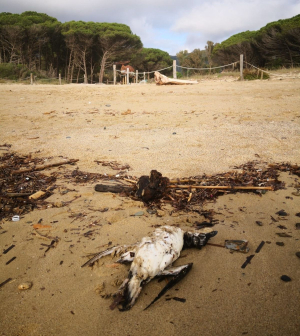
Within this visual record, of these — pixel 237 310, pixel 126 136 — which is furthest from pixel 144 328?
pixel 126 136

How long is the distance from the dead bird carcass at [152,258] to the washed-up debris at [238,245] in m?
0.13

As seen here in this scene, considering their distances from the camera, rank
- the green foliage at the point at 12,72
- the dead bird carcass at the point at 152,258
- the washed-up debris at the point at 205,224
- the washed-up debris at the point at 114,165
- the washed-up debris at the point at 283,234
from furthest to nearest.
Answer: the green foliage at the point at 12,72 < the washed-up debris at the point at 114,165 < the washed-up debris at the point at 205,224 < the washed-up debris at the point at 283,234 < the dead bird carcass at the point at 152,258

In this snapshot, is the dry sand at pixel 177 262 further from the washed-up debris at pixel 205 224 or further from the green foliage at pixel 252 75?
the green foliage at pixel 252 75

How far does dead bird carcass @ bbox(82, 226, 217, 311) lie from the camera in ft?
4.52

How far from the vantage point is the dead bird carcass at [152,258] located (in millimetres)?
1379

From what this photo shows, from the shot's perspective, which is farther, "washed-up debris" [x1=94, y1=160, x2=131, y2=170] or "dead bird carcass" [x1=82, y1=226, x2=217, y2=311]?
"washed-up debris" [x1=94, y1=160, x2=131, y2=170]

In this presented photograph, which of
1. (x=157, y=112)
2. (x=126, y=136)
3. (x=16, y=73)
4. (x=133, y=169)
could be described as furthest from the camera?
(x=16, y=73)

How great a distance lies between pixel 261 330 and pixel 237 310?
13 cm

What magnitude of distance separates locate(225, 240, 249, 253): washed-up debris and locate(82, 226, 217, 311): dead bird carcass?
5.3 inches

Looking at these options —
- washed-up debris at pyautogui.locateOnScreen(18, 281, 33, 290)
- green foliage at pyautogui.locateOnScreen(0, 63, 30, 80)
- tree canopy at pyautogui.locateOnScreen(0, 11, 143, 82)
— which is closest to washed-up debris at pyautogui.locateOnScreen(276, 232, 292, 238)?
washed-up debris at pyautogui.locateOnScreen(18, 281, 33, 290)

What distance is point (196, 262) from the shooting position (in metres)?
1.61

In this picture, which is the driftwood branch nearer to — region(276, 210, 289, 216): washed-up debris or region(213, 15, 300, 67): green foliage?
region(276, 210, 289, 216): washed-up debris

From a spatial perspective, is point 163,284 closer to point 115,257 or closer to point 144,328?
point 144,328

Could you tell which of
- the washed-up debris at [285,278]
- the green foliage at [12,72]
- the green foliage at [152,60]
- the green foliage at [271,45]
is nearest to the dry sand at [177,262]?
the washed-up debris at [285,278]
